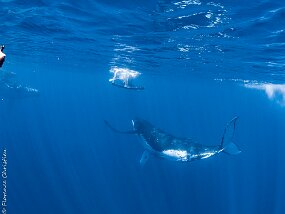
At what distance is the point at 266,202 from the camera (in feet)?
98.1

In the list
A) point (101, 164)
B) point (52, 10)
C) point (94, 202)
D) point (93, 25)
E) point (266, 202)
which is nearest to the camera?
point (52, 10)

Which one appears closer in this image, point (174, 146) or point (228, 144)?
point (228, 144)

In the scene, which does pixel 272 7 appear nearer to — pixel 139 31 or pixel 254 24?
pixel 254 24

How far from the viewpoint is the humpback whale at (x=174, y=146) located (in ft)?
38.6

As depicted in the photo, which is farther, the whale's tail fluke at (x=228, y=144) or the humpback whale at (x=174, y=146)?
the humpback whale at (x=174, y=146)

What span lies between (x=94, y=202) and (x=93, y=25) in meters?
15.9

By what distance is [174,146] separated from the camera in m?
14.1

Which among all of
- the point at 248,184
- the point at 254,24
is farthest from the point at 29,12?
the point at 248,184

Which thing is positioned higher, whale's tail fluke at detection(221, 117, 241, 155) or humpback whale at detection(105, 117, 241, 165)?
whale's tail fluke at detection(221, 117, 241, 155)

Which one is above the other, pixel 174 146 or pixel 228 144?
pixel 228 144

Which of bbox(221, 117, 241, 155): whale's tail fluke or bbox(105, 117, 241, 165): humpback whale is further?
bbox(105, 117, 241, 165): humpback whale

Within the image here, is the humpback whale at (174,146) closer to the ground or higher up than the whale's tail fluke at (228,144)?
closer to the ground

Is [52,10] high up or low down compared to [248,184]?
up

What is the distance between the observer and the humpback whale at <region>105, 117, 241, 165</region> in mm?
11766
